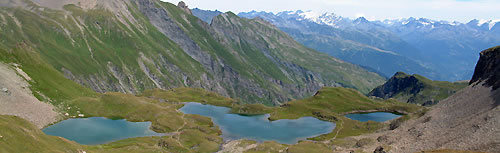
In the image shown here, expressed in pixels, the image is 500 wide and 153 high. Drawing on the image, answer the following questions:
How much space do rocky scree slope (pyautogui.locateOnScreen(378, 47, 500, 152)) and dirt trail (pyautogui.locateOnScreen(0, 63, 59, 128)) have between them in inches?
5466

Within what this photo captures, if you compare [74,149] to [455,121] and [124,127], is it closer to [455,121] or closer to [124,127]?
[124,127]

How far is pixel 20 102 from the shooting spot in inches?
Answer: 6161

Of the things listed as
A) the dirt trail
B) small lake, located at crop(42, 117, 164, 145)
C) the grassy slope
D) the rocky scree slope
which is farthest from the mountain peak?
the dirt trail

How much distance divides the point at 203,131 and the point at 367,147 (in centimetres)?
7873

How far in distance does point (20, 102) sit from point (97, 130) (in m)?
34.0

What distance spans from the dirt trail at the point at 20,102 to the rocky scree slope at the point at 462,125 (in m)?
139

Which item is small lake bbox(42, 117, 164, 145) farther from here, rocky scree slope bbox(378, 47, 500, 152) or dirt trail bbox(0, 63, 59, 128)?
rocky scree slope bbox(378, 47, 500, 152)

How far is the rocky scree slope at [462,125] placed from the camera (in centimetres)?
9706

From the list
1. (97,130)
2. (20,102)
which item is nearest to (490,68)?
(97,130)

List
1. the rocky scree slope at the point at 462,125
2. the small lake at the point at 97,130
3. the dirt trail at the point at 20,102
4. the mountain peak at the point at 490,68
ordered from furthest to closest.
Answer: the dirt trail at the point at 20,102 < the small lake at the point at 97,130 < the mountain peak at the point at 490,68 < the rocky scree slope at the point at 462,125

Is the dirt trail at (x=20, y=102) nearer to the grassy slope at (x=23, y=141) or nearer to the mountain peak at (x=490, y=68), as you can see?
the grassy slope at (x=23, y=141)

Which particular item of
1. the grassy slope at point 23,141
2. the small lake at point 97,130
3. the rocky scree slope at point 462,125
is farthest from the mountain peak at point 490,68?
the grassy slope at point 23,141

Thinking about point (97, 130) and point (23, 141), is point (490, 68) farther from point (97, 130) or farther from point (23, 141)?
point (23, 141)

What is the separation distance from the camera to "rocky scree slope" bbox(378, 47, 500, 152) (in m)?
97.1
